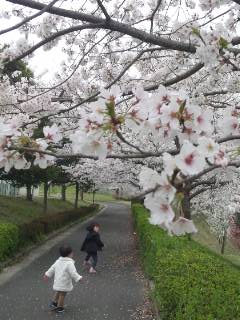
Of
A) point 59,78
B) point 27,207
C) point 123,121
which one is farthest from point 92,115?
point 27,207

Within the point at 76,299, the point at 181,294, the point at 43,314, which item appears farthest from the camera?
the point at 76,299

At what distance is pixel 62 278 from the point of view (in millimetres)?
8312

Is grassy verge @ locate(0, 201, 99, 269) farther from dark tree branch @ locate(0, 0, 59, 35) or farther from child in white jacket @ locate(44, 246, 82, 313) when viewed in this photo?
dark tree branch @ locate(0, 0, 59, 35)

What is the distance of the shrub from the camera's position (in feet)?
40.4

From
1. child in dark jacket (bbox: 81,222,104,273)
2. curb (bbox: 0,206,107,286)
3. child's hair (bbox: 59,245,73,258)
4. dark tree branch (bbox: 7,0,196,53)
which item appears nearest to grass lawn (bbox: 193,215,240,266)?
curb (bbox: 0,206,107,286)

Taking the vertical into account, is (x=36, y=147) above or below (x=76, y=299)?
above

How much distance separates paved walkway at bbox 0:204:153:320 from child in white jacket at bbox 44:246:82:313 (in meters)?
0.18

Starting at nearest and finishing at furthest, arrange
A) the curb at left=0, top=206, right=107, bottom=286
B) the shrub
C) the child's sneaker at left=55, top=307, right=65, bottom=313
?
the child's sneaker at left=55, top=307, right=65, bottom=313 < the curb at left=0, top=206, right=107, bottom=286 < the shrub

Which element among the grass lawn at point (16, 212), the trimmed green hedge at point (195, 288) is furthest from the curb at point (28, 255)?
the trimmed green hedge at point (195, 288)

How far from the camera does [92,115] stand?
223 cm

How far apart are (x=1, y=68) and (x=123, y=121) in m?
3.00

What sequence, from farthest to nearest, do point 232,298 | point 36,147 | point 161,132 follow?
point 232,298
point 36,147
point 161,132

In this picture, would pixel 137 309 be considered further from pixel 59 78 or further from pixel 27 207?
pixel 27 207

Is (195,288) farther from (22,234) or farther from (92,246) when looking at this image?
(22,234)
